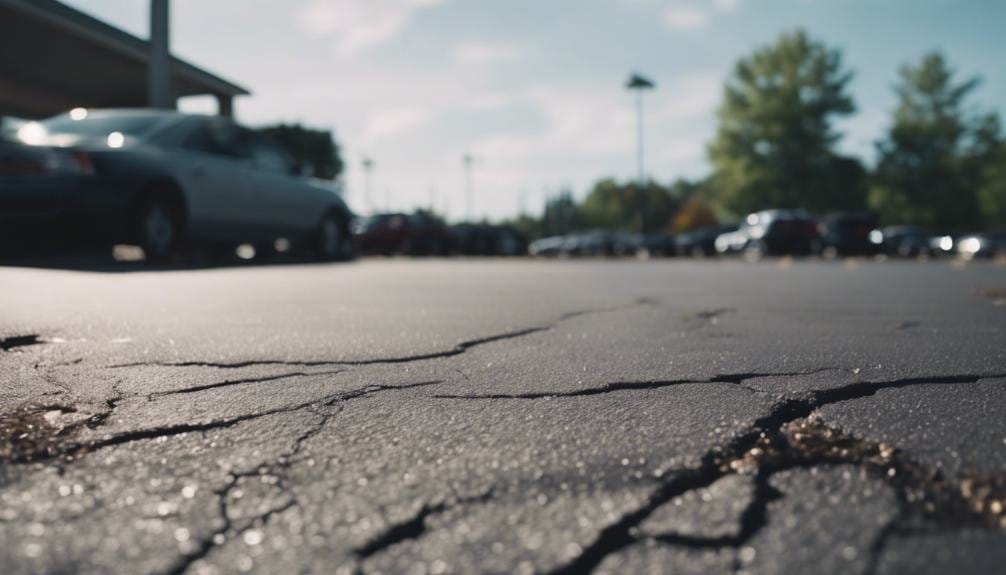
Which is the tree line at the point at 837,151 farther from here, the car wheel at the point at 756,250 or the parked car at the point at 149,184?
the parked car at the point at 149,184

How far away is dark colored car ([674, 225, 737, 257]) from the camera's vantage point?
3359cm

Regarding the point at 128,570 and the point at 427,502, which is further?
the point at 427,502

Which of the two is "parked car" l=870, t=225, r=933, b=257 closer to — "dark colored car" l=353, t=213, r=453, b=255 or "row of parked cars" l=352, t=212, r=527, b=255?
"row of parked cars" l=352, t=212, r=527, b=255

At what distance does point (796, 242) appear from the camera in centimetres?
2478

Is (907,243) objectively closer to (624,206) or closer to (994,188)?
(994,188)

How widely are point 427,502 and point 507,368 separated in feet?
4.75

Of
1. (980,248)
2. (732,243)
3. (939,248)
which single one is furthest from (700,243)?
(980,248)

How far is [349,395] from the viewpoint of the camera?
2.51 metres

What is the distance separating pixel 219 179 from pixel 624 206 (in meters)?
106

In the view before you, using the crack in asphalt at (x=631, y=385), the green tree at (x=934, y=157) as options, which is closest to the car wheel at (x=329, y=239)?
the crack in asphalt at (x=631, y=385)

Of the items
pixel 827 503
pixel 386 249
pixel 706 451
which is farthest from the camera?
pixel 386 249

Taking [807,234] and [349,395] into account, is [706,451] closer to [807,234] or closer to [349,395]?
[349,395]

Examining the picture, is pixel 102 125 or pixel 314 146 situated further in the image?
pixel 314 146

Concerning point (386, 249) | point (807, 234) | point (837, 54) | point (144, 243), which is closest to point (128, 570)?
point (144, 243)
